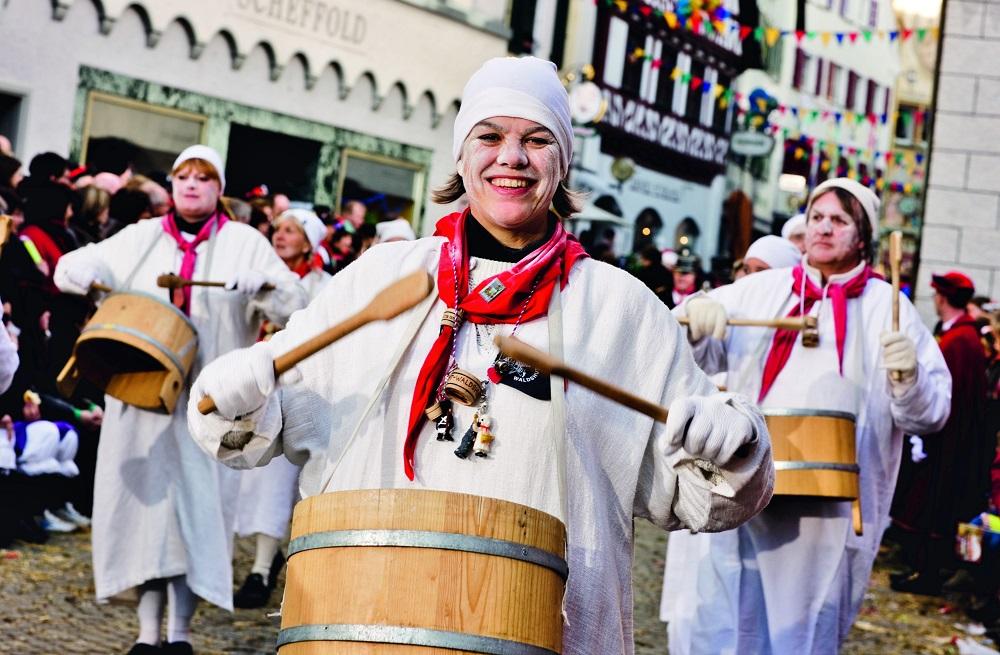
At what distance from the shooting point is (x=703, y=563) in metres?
6.50

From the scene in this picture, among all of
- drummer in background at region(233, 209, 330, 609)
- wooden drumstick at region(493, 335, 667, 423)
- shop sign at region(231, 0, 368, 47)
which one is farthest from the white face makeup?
shop sign at region(231, 0, 368, 47)

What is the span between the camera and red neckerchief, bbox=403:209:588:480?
338cm

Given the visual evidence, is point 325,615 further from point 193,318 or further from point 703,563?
point 193,318

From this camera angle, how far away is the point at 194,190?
23.9 ft

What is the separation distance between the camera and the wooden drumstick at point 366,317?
10.6 feet

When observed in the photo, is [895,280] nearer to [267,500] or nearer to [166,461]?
[166,461]

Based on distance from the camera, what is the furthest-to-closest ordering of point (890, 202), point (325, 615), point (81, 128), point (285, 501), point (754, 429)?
point (890, 202) < point (81, 128) < point (285, 501) < point (754, 429) < point (325, 615)

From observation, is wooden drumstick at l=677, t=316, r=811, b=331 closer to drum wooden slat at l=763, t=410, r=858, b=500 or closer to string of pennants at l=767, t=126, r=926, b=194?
drum wooden slat at l=763, t=410, r=858, b=500

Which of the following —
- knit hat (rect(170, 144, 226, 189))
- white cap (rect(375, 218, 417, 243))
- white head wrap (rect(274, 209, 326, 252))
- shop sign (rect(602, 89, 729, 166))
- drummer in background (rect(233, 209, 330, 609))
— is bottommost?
drummer in background (rect(233, 209, 330, 609))

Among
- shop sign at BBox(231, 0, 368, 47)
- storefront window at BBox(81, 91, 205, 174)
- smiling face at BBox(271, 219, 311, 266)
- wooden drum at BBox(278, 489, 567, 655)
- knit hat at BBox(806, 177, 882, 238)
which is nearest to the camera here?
wooden drum at BBox(278, 489, 567, 655)

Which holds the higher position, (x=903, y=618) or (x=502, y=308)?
(x=502, y=308)

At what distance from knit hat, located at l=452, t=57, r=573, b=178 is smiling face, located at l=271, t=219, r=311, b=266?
5.94 meters

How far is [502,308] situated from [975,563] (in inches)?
339

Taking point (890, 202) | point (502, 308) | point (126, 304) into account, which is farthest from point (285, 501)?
point (890, 202)
